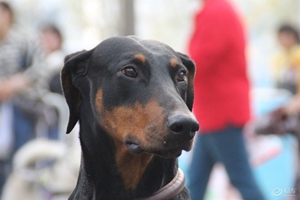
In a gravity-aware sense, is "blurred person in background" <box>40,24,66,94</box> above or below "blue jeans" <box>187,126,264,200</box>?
below

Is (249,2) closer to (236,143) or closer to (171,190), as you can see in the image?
(236,143)

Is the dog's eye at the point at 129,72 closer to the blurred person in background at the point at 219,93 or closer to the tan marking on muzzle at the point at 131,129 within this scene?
the tan marking on muzzle at the point at 131,129

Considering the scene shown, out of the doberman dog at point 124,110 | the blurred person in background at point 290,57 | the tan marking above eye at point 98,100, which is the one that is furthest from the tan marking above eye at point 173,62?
the blurred person in background at point 290,57

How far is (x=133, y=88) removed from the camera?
320 centimetres

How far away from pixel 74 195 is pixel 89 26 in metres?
11.9

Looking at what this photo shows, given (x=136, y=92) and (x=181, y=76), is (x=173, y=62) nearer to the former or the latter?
(x=181, y=76)

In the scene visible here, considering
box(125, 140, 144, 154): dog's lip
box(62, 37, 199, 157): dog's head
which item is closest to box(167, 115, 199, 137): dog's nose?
box(62, 37, 199, 157): dog's head

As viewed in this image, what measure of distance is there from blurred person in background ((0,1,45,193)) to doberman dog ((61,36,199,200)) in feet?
10.4

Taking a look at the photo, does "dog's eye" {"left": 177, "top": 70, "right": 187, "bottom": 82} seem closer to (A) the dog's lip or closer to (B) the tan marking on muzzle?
(B) the tan marking on muzzle

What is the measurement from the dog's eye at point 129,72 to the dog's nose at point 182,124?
390 mm

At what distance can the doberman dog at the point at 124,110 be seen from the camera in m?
3.13

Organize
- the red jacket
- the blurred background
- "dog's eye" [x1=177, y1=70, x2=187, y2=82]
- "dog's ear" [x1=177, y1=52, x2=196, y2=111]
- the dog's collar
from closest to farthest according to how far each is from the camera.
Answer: the dog's collar
"dog's eye" [x1=177, y1=70, x2=187, y2=82]
"dog's ear" [x1=177, y1=52, x2=196, y2=111]
the red jacket
the blurred background

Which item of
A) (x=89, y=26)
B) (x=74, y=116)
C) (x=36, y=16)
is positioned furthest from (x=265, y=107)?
(x=36, y=16)

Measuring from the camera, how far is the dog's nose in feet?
9.48
